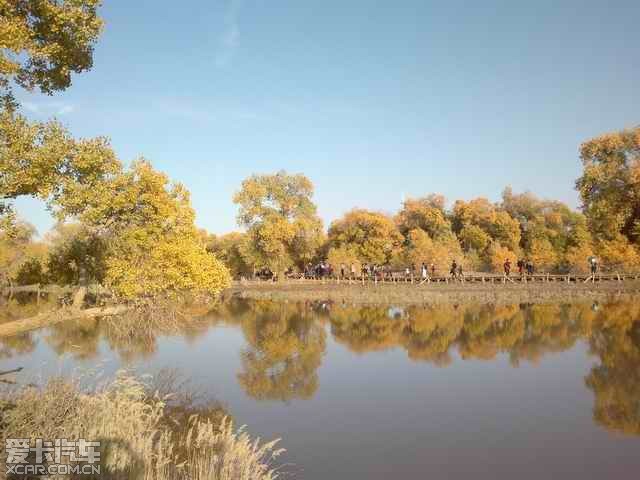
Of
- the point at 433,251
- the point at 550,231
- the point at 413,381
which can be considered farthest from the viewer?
the point at 550,231

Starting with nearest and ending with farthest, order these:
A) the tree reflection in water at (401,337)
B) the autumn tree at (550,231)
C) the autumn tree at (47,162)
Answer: the autumn tree at (47,162) → the tree reflection in water at (401,337) → the autumn tree at (550,231)

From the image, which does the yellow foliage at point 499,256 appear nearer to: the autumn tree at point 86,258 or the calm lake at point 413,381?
the calm lake at point 413,381

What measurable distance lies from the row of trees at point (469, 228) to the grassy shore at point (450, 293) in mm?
6247

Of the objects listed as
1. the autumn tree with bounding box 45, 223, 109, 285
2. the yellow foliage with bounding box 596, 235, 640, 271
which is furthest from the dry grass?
the yellow foliage with bounding box 596, 235, 640, 271

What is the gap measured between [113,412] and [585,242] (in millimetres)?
62637

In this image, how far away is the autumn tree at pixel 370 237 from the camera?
214 feet

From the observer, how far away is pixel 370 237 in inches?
2581

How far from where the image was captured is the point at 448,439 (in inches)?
459

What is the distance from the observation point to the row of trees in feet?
155

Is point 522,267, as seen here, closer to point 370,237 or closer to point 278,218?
point 370,237

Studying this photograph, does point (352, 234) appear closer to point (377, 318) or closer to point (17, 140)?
point (377, 318)

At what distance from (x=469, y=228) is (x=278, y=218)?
1139 inches

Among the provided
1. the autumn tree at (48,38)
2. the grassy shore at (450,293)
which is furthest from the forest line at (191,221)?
the grassy shore at (450,293)

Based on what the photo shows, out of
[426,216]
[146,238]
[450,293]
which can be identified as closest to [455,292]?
[450,293]
